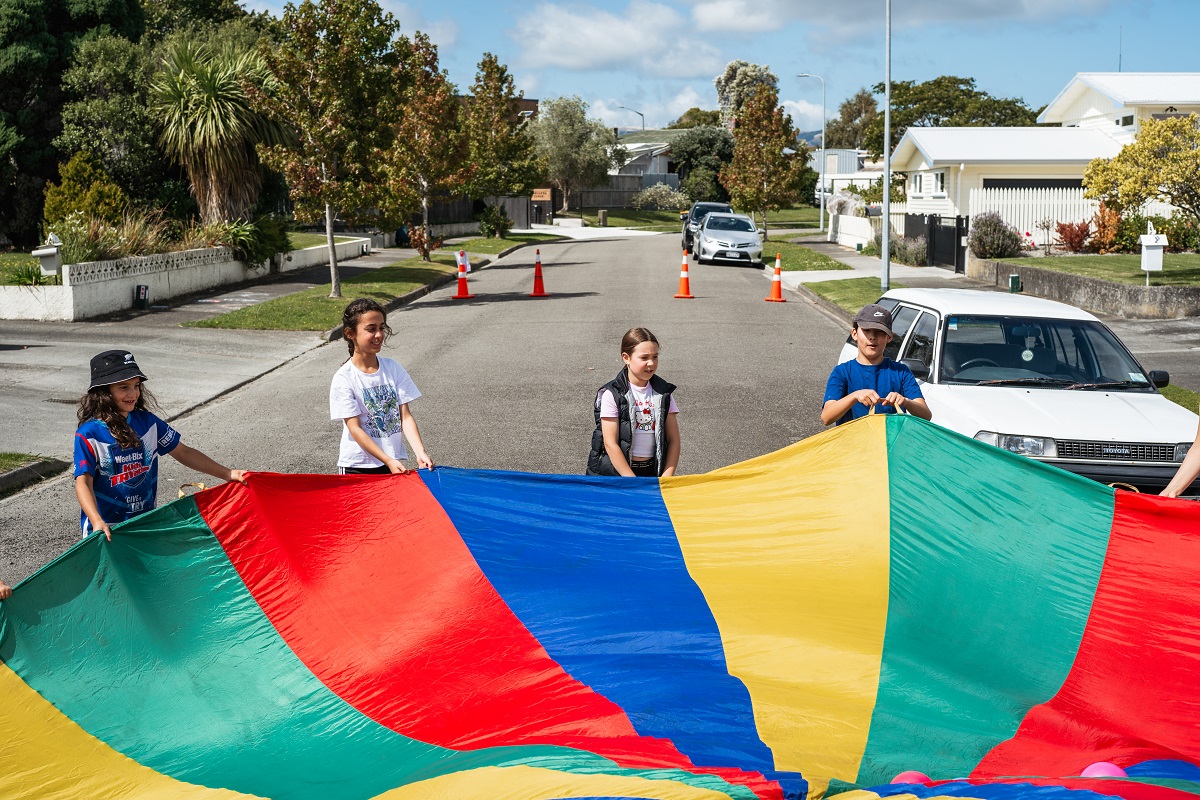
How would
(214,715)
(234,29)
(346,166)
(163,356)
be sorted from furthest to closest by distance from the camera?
1. (234,29)
2. (346,166)
3. (163,356)
4. (214,715)

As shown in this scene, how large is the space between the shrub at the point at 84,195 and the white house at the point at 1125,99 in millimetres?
31853

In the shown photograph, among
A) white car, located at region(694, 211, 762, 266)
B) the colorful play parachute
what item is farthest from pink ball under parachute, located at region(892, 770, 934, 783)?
white car, located at region(694, 211, 762, 266)

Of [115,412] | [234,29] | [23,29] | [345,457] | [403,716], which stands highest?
[234,29]

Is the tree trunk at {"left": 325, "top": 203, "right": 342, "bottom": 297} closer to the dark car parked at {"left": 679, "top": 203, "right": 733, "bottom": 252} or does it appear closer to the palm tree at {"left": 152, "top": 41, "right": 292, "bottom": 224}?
the palm tree at {"left": 152, "top": 41, "right": 292, "bottom": 224}

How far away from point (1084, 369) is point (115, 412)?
7502 mm

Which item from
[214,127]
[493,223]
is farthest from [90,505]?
[493,223]

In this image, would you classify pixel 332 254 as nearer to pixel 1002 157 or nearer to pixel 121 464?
pixel 121 464

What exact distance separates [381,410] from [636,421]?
149 centimetres

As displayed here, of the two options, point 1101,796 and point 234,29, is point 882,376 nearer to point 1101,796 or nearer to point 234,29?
point 1101,796

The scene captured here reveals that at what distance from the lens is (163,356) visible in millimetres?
18344

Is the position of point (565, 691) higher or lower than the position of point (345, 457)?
lower

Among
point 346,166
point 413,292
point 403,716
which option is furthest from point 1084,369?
point 413,292

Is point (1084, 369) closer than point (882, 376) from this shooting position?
No

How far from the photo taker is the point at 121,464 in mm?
5727
